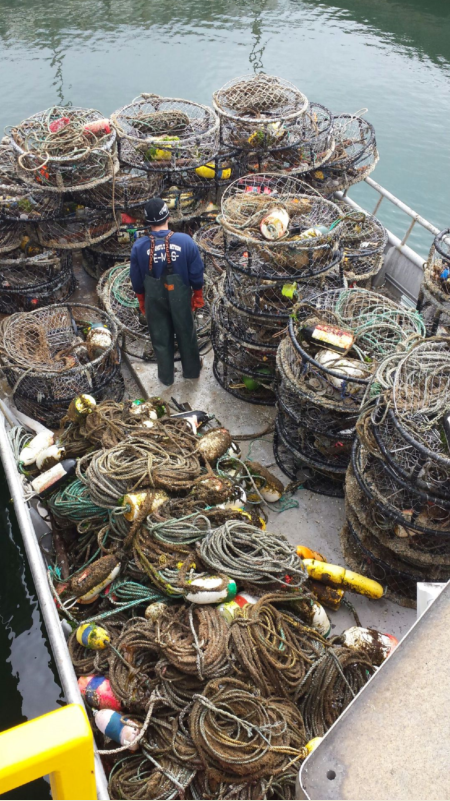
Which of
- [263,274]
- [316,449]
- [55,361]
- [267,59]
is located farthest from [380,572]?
[267,59]

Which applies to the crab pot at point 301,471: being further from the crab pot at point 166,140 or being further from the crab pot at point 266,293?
the crab pot at point 166,140

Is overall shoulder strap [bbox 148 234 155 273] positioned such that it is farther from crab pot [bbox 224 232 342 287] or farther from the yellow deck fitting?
the yellow deck fitting

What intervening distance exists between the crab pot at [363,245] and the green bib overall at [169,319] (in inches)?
91.2

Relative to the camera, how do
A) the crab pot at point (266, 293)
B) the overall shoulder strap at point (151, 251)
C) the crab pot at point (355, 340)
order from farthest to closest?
the overall shoulder strap at point (151, 251)
the crab pot at point (266, 293)
the crab pot at point (355, 340)

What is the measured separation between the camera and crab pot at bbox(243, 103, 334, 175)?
7.32 meters

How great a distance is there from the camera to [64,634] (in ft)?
13.3

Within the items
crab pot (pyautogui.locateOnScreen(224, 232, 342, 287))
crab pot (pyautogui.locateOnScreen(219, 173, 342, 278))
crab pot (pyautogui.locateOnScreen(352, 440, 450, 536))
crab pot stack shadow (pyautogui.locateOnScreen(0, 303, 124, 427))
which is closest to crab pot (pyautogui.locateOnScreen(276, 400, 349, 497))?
crab pot (pyautogui.locateOnScreen(352, 440, 450, 536))

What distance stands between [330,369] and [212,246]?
10.7ft

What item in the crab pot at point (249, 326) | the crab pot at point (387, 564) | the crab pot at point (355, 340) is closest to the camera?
the crab pot at point (387, 564)

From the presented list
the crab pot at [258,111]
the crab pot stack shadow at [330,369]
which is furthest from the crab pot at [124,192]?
the crab pot stack shadow at [330,369]

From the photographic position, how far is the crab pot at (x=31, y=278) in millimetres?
6949

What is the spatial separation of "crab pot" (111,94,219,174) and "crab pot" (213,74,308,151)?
0.68 feet

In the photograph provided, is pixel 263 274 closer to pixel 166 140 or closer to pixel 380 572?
pixel 380 572

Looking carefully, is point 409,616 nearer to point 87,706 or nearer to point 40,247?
point 87,706
